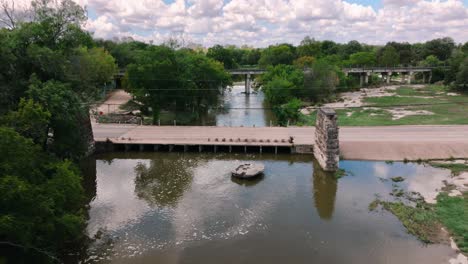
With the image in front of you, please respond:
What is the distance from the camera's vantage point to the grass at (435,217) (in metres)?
25.7

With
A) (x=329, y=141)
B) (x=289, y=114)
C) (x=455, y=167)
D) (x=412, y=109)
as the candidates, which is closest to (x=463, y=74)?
(x=412, y=109)

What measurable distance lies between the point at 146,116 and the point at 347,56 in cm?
10661

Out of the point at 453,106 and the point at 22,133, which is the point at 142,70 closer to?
the point at 22,133

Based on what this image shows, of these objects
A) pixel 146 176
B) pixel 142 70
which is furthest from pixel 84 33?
pixel 142 70

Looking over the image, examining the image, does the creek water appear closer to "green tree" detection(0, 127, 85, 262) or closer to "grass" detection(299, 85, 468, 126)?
"green tree" detection(0, 127, 85, 262)

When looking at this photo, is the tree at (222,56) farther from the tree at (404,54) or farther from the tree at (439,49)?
the tree at (439,49)

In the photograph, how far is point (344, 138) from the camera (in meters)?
46.7

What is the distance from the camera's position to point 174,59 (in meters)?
59.8

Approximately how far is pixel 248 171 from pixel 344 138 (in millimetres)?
15354

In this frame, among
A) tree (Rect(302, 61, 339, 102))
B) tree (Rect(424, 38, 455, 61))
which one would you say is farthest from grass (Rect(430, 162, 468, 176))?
tree (Rect(424, 38, 455, 61))

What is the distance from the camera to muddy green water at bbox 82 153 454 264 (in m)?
24.1

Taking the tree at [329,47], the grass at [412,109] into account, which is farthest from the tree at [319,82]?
the tree at [329,47]

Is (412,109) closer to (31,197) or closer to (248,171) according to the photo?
(248,171)

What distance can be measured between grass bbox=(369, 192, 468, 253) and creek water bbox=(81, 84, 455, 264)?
2.39 feet
